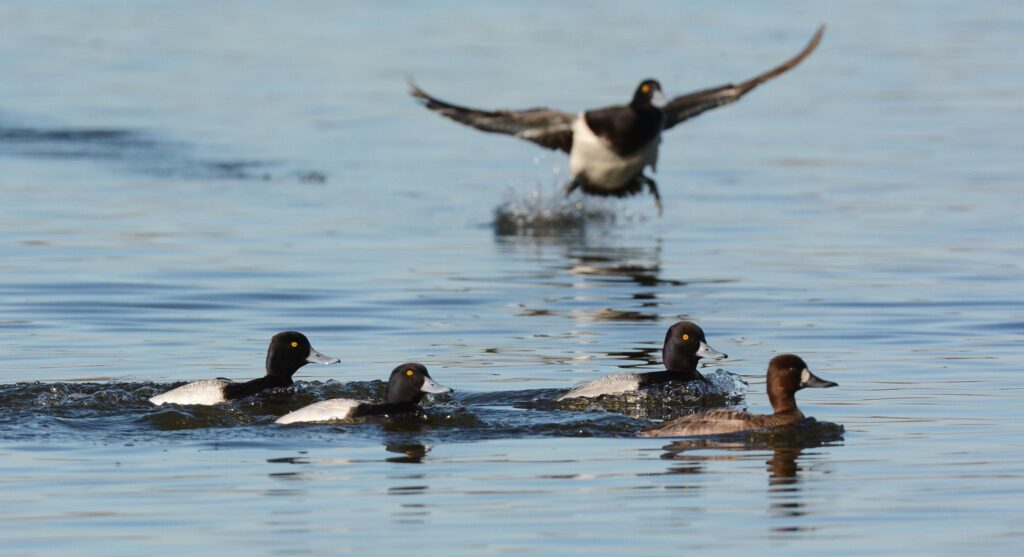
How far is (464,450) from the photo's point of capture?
10430 millimetres

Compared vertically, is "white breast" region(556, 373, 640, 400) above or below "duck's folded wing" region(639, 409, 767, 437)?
above

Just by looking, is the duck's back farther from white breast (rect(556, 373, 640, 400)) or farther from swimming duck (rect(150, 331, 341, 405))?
swimming duck (rect(150, 331, 341, 405))

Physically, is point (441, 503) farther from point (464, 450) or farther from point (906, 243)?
point (906, 243)

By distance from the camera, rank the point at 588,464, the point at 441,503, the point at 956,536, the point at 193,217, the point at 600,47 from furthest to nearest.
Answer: the point at 600,47 → the point at 193,217 → the point at 588,464 → the point at 441,503 → the point at 956,536

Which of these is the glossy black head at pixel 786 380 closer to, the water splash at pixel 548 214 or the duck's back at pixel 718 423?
the duck's back at pixel 718 423

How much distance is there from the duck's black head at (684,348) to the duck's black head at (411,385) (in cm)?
192

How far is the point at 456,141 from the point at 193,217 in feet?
28.3

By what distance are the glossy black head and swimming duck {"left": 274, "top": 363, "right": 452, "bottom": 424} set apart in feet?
6.10

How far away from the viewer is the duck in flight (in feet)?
71.3

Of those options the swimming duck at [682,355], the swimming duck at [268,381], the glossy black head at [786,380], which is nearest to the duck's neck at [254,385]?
the swimming duck at [268,381]

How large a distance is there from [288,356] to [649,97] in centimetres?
1020

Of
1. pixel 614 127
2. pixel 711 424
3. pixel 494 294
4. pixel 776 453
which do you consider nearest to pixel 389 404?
pixel 711 424

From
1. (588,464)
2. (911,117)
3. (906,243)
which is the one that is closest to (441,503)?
(588,464)

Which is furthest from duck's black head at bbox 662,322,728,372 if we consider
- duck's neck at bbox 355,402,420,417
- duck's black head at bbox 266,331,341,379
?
duck's black head at bbox 266,331,341,379
